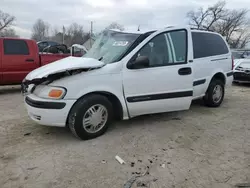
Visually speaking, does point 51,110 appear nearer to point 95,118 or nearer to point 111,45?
point 95,118

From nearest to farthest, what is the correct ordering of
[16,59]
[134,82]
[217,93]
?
[134,82], [217,93], [16,59]

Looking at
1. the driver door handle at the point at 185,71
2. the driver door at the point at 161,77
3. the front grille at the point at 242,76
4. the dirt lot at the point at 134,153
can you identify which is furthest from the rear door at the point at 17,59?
the front grille at the point at 242,76

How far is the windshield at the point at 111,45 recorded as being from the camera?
3837mm

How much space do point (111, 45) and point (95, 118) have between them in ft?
4.54

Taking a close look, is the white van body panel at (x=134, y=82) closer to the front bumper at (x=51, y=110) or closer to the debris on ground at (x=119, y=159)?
the front bumper at (x=51, y=110)

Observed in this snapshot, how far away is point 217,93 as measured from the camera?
5531 millimetres

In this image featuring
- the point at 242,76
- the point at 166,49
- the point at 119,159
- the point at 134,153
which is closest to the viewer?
the point at 119,159

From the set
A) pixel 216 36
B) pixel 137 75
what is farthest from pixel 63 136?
pixel 216 36

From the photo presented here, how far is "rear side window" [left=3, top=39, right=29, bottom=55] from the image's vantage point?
676 centimetres

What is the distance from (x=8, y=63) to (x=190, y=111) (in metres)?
5.30

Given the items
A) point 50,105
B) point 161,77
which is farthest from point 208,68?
point 50,105

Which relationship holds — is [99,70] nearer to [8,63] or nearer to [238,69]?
[8,63]

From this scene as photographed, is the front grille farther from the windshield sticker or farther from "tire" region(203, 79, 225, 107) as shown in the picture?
the windshield sticker

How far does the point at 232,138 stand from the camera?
3.80 metres
